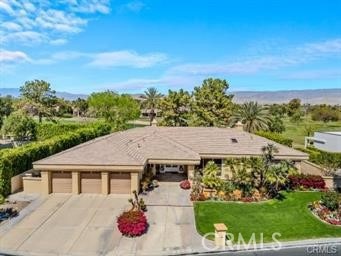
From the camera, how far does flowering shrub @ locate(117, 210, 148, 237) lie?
70.9ft

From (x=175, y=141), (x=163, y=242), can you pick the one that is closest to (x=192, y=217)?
(x=163, y=242)

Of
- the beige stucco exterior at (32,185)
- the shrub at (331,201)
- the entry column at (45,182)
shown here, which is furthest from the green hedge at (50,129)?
the shrub at (331,201)

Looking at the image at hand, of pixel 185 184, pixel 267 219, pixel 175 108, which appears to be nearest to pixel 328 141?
pixel 175 108

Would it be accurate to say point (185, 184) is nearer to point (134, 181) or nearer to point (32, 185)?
point (134, 181)

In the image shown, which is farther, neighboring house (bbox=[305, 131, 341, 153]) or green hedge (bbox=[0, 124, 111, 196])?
neighboring house (bbox=[305, 131, 341, 153])

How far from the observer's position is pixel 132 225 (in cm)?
2175

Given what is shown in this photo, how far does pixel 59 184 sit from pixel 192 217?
37.6ft

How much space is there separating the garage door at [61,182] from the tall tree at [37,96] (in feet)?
223

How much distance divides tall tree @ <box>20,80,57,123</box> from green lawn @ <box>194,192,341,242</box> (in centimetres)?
7600

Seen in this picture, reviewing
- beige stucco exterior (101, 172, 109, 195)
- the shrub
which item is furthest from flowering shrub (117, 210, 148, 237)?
the shrub

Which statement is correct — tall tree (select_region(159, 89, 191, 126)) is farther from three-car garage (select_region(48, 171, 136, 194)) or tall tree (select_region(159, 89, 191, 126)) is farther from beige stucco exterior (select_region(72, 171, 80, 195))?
beige stucco exterior (select_region(72, 171, 80, 195))

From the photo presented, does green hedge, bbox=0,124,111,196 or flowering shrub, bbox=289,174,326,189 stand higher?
green hedge, bbox=0,124,111,196

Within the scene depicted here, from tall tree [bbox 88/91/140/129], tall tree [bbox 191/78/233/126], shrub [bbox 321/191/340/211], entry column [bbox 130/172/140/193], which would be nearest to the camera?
shrub [bbox 321/191/340/211]

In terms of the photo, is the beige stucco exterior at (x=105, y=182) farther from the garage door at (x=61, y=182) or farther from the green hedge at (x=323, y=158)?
the green hedge at (x=323, y=158)
